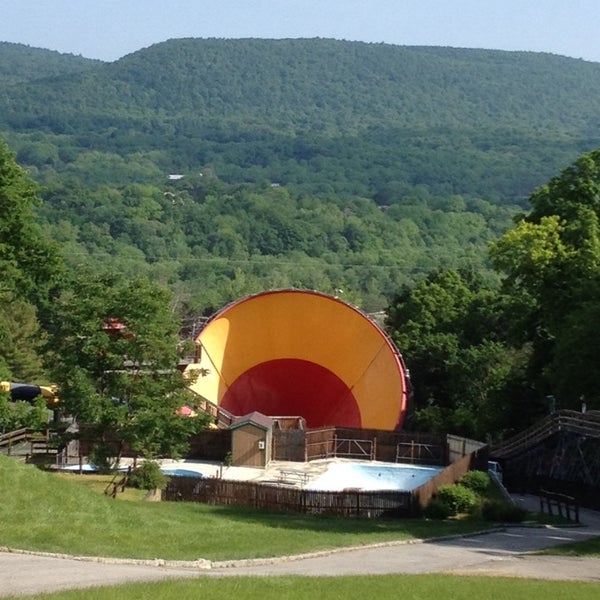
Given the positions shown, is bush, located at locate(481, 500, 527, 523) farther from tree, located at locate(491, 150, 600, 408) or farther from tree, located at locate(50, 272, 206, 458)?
tree, located at locate(50, 272, 206, 458)

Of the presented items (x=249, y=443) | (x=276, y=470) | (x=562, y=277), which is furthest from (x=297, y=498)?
(x=562, y=277)

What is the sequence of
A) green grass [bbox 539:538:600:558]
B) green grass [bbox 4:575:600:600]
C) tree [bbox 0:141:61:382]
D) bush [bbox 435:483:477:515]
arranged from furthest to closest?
tree [bbox 0:141:61:382]
bush [bbox 435:483:477:515]
green grass [bbox 539:538:600:558]
green grass [bbox 4:575:600:600]

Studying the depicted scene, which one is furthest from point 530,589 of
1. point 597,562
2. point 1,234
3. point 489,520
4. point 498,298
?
point 498,298

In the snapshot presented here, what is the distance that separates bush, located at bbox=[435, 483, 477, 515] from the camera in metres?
36.2

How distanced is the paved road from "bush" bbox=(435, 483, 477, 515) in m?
3.63

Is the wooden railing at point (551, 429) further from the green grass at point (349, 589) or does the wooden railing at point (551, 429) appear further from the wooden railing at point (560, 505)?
the green grass at point (349, 589)

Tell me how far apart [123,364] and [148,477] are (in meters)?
2.93

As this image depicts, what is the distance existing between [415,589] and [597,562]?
5989 millimetres

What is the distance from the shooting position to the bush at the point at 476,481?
3778 cm

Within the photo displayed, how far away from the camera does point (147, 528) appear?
2961cm

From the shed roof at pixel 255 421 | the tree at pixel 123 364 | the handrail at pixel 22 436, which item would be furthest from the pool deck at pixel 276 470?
the tree at pixel 123 364

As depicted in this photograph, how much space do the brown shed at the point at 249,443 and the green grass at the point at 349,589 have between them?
69.6ft

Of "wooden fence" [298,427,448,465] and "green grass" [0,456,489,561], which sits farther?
"wooden fence" [298,427,448,465]

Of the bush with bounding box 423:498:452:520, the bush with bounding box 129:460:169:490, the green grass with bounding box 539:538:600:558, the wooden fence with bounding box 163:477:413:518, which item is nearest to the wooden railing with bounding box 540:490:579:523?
the bush with bounding box 423:498:452:520
